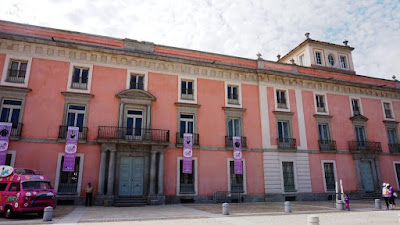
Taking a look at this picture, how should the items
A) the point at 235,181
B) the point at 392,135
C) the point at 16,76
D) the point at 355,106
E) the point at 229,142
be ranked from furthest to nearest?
the point at 392,135
the point at 355,106
the point at 229,142
the point at 235,181
the point at 16,76

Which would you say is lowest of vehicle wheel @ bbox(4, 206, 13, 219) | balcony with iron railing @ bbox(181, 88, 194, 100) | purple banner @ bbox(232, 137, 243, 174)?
vehicle wheel @ bbox(4, 206, 13, 219)

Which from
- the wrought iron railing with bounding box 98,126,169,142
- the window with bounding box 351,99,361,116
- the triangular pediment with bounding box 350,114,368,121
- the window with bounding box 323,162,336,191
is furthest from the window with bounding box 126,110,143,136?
the window with bounding box 351,99,361,116

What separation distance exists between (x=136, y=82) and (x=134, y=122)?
3131mm

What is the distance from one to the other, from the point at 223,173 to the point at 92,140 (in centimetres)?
988

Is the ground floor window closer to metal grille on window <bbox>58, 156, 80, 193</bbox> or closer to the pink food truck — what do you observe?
metal grille on window <bbox>58, 156, 80, 193</bbox>

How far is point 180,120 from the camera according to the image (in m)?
20.3

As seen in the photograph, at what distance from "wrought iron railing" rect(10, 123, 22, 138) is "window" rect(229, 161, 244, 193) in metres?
14.7

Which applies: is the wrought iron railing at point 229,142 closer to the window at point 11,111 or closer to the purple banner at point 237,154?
the purple banner at point 237,154

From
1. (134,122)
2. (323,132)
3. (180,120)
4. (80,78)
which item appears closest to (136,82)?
(134,122)

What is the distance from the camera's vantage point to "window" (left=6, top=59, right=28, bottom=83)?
1758 cm

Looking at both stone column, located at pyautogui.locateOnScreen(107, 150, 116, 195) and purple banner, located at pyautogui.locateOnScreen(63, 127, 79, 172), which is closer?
purple banner, located at pyautogui.locateOnScreen(63, 127, 79, 172)

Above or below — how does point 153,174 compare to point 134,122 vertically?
below

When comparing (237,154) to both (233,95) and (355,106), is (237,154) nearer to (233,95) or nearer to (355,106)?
(233,95)

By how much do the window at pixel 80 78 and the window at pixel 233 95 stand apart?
11275 millimetres
